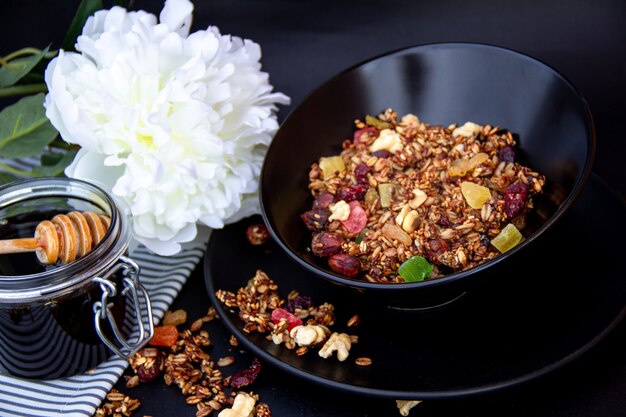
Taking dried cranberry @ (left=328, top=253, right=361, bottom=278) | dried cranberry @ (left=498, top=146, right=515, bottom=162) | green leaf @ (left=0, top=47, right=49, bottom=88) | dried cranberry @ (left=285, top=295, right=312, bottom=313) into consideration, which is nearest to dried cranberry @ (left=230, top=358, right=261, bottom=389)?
dried cranberry @ (left=285, top=295, right=312, bottom=313)

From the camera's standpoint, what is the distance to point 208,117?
156 cm

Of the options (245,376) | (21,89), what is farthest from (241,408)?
(21,89)

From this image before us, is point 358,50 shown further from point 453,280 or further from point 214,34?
point 453,280

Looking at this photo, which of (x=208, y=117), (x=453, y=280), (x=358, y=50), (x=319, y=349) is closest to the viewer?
(x=453, y=280)

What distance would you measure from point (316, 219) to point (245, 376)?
30cm

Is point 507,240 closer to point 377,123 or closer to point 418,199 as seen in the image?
point 418,199

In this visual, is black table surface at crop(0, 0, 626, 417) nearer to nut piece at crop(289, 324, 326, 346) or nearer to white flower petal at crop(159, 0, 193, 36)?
nut piece at crop(289, 324, 326, 346)

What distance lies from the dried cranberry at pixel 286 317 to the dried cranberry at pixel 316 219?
0.16m

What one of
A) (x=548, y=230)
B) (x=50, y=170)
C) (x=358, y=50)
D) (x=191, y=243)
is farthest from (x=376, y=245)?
(x=358, y=50)

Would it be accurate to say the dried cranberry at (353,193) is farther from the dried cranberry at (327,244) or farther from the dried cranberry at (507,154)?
the dried cranberry at (507,154)

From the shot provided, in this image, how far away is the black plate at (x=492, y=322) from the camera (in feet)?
4.41

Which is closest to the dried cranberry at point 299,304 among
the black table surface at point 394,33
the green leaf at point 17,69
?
the black table surface at point 394,33

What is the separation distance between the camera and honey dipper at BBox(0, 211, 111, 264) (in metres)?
1.47

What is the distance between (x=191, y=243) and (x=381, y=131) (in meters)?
0.45
